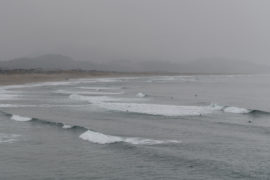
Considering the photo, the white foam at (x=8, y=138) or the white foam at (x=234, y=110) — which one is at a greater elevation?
the white foam at (x=234, y=110)

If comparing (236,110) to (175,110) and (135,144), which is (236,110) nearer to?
(175,110)

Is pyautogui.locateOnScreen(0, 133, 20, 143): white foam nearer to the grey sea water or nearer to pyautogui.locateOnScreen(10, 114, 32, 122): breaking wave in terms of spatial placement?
the grey sea water

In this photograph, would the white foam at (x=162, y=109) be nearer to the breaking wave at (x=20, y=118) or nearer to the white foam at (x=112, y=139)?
the breaking wave at (x=20, y=118)

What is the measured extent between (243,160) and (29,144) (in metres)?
16.0

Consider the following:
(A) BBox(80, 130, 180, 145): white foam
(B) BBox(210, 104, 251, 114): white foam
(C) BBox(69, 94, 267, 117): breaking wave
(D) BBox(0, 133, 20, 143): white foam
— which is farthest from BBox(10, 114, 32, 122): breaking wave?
(B) BBox(210, 104, 251, 114): white foam

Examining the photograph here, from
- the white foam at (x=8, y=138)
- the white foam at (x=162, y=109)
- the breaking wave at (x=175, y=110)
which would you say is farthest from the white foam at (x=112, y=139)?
the white foam at (x=162, y=109)

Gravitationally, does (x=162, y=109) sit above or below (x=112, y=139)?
above

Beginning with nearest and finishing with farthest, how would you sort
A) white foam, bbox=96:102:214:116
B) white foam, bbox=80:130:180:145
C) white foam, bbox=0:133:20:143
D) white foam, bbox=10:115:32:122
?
white foam, bbox=80:130:180:145, white foam, bbox=0:133:20:143, white foam, bbox=10:115:32:122, white foam, bbox=96:102:214:116

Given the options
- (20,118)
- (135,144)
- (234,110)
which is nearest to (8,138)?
(135,144)

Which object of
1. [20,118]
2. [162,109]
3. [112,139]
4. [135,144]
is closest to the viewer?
[135,144]

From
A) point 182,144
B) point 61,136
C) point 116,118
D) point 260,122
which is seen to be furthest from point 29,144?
point 260,122

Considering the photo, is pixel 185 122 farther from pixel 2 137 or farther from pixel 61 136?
pixel 2 137

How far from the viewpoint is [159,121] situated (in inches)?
1766

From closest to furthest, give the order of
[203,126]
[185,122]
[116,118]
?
[203,126]
[185,122]
[116,118]
